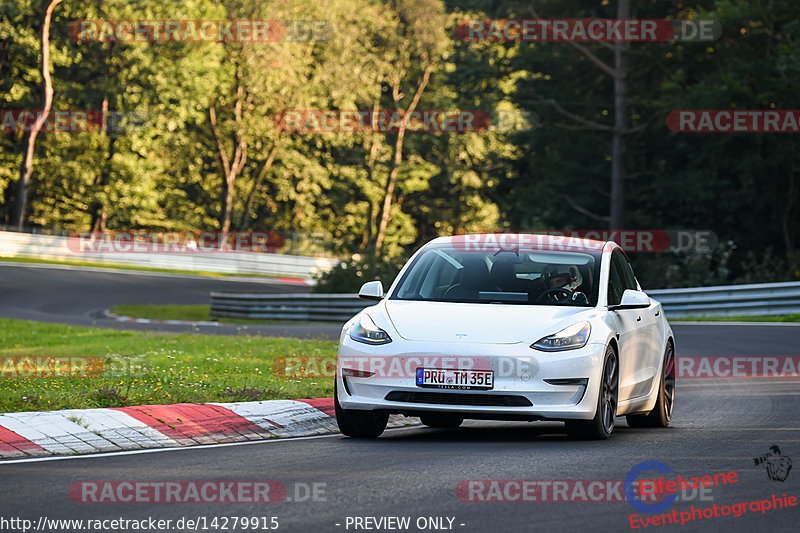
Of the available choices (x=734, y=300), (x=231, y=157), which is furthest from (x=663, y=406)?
(x=231, y=157)

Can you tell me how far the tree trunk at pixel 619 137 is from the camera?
38500 millimetres

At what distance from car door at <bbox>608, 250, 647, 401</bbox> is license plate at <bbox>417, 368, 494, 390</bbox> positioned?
4.64 ft

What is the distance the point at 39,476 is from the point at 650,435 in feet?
16.6

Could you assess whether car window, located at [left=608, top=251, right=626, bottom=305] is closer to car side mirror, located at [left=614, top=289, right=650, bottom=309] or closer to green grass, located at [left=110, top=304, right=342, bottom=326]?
car side mirror, located at [left=614, top=289, right=650, bottom=309]

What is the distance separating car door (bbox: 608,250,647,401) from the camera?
1033 centimetres

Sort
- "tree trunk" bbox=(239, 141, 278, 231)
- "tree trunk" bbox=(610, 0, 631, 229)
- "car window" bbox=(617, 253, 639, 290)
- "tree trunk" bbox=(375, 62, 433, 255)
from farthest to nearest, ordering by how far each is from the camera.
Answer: "tree trunk" bbox=(375, 62, 433, 255), "tree trunk" bbox=(239, 141, 278, 231), "tree trunk" bbox=(610, 0, 631, 229), "car window" bbox=(617, 253, 639, 290)

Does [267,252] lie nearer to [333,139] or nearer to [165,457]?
[333,139]

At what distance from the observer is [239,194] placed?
72812 millimetres

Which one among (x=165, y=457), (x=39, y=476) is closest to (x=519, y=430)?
(x=165, y=457)

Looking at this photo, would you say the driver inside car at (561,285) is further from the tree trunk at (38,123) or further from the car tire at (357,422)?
the tree trunk at (38,123)

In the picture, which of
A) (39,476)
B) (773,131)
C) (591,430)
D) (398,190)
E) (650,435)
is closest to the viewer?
(39,476)

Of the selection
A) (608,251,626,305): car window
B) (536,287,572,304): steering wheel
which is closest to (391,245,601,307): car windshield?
(536,287,572,304): steering wheel

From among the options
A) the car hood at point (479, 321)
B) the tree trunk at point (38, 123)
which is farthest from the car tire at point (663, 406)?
the tree trunk at point (38, 123)

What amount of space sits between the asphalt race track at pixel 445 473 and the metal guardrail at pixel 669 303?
14845 mm
